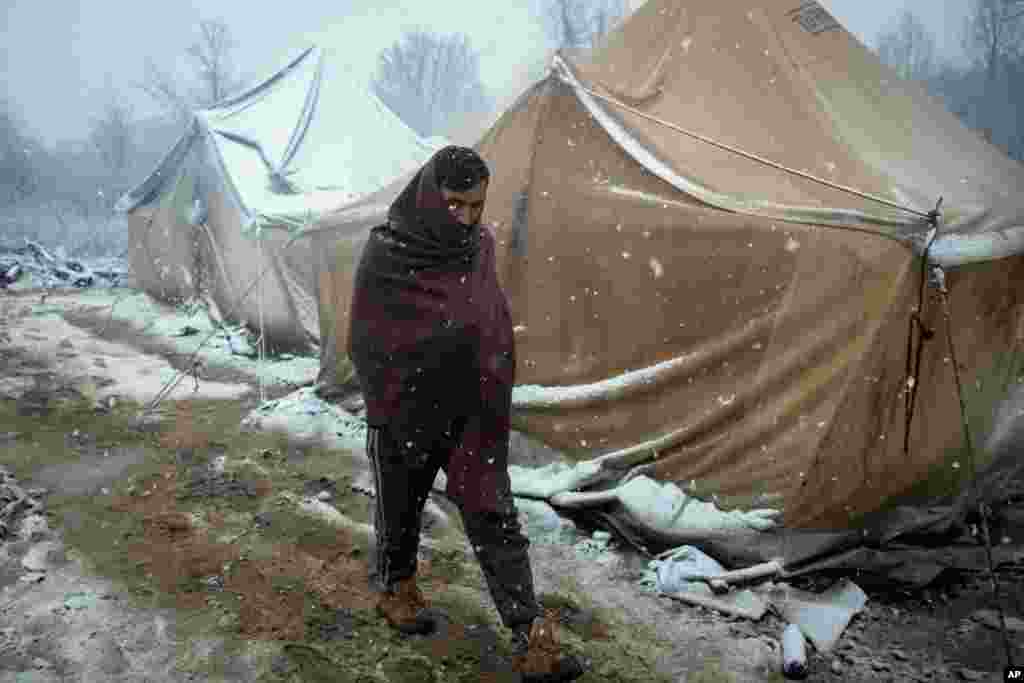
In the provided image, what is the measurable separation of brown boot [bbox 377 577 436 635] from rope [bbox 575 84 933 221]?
9.12 ft

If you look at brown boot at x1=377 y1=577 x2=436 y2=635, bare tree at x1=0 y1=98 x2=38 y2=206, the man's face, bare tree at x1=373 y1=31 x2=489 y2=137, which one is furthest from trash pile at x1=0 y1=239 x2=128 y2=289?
bare tree at x1=373 y1=31 x2=489 y2=137

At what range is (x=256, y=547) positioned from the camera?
11.4 ft

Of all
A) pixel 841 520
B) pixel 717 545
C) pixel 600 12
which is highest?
pixel 600 12

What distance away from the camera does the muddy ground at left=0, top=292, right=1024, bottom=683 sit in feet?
8.48

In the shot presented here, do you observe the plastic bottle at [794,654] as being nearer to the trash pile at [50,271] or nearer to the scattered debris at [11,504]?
the scattered debris at [11,504]

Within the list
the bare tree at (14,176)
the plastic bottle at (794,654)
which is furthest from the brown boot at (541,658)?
the bare tree at (14,176)

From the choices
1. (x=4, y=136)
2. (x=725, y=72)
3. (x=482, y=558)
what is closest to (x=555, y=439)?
(x=482, y=558)

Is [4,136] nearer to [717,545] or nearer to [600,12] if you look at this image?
[600,12]

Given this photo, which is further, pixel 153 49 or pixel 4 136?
pixel 153 49

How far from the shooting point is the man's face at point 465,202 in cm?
225

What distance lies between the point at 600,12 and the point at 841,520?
40546 mm

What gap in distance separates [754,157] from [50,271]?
43.9 ft

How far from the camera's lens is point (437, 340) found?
7.59 feet

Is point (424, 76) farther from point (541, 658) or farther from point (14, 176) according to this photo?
point (541, 658)
